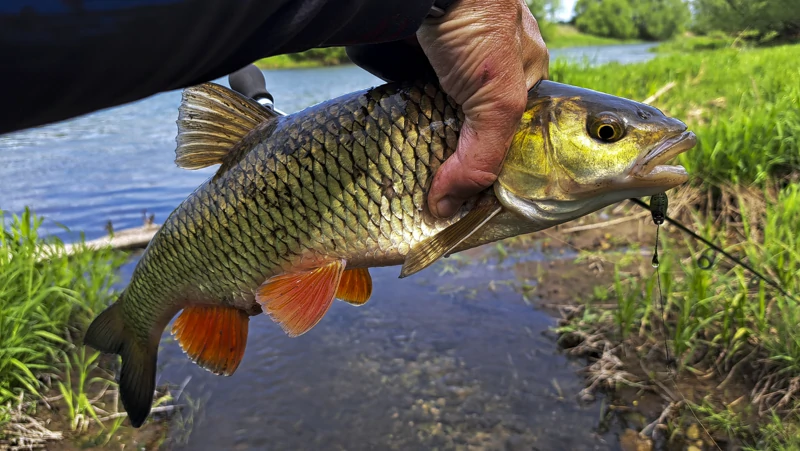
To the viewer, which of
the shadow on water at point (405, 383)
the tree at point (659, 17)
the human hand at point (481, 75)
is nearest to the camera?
the human hand at point (481, 75)

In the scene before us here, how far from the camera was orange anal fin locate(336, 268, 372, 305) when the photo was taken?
2.02m

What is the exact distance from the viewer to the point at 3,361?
10.3 feet

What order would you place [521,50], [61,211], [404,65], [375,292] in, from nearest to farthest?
[521,50] < [404,65] < [375,292] < [61,211]

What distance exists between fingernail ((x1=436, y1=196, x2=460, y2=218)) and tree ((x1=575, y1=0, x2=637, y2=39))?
9185 centimetres

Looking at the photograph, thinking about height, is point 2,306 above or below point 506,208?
below

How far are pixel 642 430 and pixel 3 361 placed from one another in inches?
148

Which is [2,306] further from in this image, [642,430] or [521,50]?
[642,430]

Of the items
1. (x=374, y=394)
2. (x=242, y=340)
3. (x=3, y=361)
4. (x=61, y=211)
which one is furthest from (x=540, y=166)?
(x=61, y=211)

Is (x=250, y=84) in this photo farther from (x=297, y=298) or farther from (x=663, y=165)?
(x=663, y=165)

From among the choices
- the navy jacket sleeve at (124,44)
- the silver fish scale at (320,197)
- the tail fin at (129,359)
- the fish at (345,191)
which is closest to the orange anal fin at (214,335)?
the fish at (345,191)

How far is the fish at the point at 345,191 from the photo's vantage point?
1.55m

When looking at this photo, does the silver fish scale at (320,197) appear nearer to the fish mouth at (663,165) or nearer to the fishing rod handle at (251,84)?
the fish mouth at (663,165)

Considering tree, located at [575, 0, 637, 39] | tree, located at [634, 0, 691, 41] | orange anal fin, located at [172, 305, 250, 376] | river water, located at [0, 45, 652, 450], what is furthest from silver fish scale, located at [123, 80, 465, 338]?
tree, located at [634, 0, 691, 41]

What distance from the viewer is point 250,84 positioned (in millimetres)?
2801
